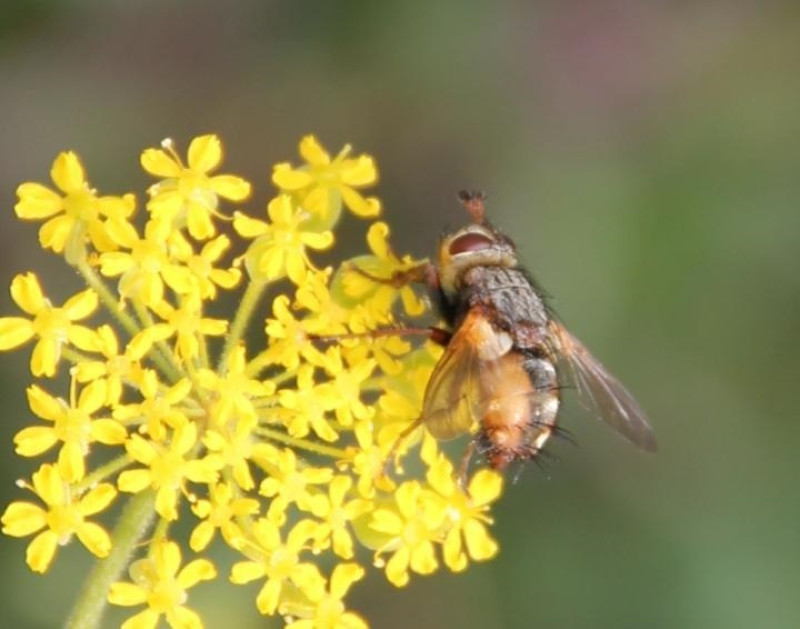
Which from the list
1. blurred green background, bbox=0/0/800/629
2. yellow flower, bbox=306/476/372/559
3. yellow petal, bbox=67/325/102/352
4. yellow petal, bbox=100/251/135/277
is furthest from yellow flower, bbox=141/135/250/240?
blurred green background, bbox=0/0/800/629

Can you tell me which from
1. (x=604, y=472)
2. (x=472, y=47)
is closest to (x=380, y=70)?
(x=472, y=47)

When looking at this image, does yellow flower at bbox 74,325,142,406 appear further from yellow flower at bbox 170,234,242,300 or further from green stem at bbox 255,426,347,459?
green stem at bbox 255,426,347,459

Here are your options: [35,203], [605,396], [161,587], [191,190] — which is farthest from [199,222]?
[605,396]

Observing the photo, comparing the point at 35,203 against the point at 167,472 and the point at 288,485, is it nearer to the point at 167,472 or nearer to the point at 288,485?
the point at 167,472

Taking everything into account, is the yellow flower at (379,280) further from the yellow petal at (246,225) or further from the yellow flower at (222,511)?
the yellow flower at (222,511)

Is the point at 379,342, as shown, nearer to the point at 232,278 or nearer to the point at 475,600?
the point at 232,278
